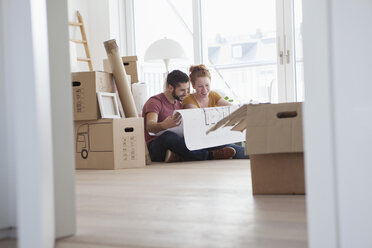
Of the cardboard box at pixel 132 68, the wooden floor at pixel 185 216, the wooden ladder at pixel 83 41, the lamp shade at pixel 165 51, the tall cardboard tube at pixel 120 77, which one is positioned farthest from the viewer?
the wooden ladder at pixel 83 41

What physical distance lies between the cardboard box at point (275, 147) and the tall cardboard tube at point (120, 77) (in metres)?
1.98

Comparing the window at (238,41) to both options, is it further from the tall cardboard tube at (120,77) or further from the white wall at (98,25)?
the tall cardboard tube at (120,77)

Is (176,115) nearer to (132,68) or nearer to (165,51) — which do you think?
(132,68)

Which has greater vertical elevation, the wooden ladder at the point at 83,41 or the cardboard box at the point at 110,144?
the wooden ladder at the point at 83,41

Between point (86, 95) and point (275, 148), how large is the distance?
200 centimetres

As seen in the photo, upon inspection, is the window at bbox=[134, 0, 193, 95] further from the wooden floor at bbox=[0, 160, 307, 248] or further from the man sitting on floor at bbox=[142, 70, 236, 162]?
the wooden floor at bbox=[0, 160, 307, 248]

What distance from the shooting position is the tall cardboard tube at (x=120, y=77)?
11.8 feet

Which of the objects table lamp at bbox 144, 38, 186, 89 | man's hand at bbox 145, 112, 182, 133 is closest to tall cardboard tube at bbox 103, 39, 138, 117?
man's hand at bbox 145, 112, 182, 133
